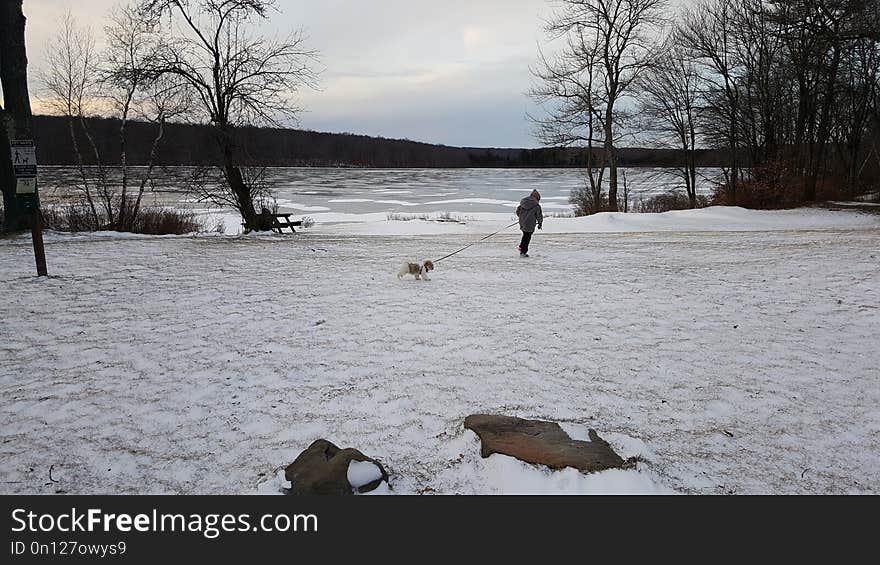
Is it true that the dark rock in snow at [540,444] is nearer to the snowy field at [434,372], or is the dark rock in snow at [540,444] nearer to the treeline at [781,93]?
the snowy field at [434,372]

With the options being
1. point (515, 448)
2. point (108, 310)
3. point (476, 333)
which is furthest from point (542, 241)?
point (515, 448)

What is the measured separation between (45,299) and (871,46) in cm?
2948

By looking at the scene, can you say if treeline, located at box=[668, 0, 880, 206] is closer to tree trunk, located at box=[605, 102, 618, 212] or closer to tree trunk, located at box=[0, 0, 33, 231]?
tree trunk, located at box=[605, 102, 618, 212]

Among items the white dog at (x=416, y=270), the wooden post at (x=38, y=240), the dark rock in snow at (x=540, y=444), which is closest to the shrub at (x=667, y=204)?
the white dog at (x=416, y=270)

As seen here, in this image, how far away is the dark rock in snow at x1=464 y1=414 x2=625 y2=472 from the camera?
146 inches

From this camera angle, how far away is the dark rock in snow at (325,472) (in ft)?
10.8

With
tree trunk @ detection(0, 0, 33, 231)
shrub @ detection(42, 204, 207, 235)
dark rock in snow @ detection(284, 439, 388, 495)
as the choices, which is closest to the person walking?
dark rock in snow @ detection(284, 439, 388, 495)

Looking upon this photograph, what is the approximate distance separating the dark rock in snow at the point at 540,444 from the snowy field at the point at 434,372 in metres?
0.10

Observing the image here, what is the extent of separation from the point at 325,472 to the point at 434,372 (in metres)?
2.24

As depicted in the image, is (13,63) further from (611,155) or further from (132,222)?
(611,155)

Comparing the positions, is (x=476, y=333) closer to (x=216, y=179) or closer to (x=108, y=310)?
(x=108, y=310)

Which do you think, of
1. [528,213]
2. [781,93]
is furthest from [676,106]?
[528,213]

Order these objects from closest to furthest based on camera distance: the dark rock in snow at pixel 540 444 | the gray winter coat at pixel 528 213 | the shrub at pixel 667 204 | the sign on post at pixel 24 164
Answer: the dark rock in snow at pixel 540 444, the sign on post at pixel 24 164, the gray winter coat at pixel 528 213, the shrub at pixel 667 204

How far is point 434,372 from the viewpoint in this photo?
5.50m
